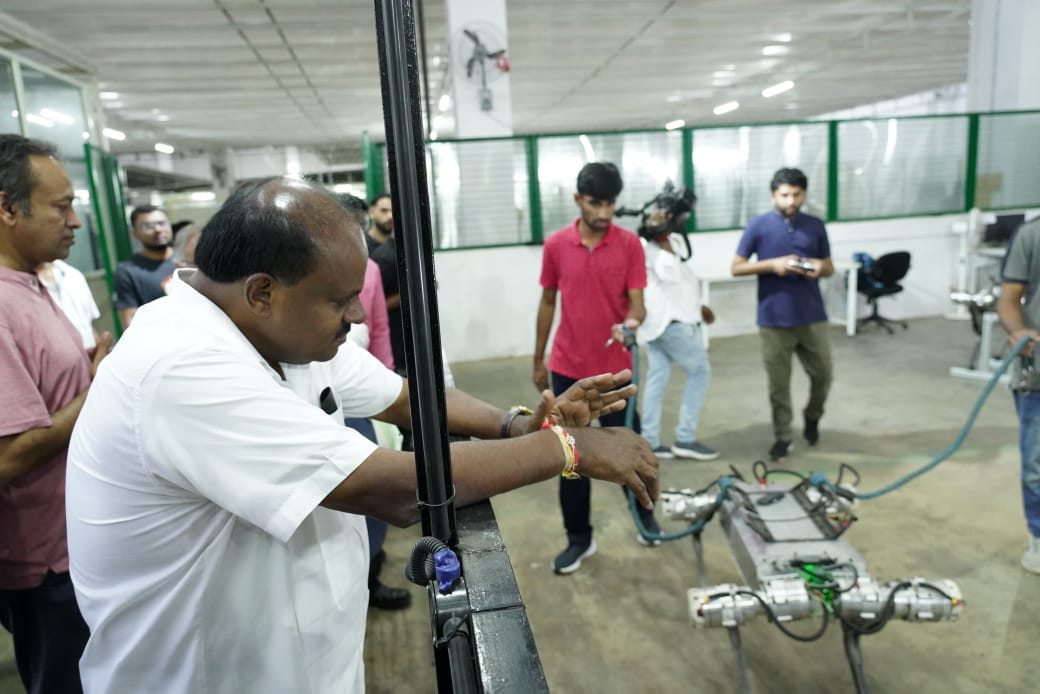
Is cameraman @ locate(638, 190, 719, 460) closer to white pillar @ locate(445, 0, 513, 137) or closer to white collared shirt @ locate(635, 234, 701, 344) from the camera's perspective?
white collared shirt @ locate(635, 234, 701, 344)

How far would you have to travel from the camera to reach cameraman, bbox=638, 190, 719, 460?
3381 millimetres

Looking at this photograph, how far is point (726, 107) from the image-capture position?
14.3 meters

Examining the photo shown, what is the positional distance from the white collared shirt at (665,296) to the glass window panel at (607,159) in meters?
2.70

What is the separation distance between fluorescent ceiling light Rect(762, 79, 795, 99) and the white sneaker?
11.1m

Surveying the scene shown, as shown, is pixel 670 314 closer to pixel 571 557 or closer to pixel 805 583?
pixel 571 557

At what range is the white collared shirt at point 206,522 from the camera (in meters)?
0.79

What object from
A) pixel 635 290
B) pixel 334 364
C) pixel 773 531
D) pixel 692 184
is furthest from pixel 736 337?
pixel 334 364

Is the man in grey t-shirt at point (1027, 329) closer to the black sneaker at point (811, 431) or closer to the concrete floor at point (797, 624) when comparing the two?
the concrete floor at point (797, 624)

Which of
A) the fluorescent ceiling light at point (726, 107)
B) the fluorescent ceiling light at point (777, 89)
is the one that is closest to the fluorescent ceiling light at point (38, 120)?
the fluorescent ceiling light at point (777, 89)

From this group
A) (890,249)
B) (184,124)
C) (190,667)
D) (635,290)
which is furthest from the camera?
(184,124)

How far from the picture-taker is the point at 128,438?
2.66 ft

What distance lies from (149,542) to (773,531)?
64.7 inches

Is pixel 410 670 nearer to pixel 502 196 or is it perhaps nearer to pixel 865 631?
pixel 865 631

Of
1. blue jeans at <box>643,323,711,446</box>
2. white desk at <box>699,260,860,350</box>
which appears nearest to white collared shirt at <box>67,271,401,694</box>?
blue jeans at <box>643,323,711,446</box>
